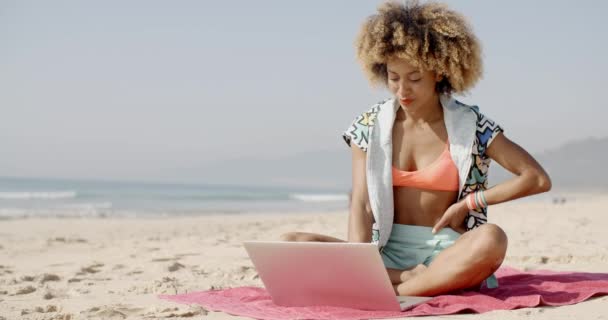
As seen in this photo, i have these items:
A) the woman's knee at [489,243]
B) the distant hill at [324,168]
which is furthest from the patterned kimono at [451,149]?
the distant hill at [324,168]

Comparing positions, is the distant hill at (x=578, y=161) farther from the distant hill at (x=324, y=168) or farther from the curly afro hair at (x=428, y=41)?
the curly afro hair at (x=428, y=41)

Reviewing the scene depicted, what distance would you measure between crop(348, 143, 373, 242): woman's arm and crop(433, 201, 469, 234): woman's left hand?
0.36m

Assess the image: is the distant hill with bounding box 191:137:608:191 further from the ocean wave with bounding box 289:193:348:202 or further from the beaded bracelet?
the beaded bracelet

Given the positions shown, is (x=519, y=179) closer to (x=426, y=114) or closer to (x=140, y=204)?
(x=426, y=114)

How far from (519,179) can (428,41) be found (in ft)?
2.59

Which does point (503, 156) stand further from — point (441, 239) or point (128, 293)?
point (128, 293)

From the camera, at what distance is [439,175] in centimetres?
369

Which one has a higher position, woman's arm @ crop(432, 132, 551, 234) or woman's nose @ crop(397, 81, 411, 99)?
woman's nose @ crop(397, 81, 411, 99)

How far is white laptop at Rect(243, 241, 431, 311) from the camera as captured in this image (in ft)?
10.1

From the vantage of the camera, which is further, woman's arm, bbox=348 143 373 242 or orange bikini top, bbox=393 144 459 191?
woman's arm, bbox=348 143 373 242

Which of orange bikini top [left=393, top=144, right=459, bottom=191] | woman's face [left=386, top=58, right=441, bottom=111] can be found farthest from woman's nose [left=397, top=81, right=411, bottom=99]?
orange bikini top [left=393, top=144, right=459, bottom=191]

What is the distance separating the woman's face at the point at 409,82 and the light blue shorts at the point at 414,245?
0.63 metres

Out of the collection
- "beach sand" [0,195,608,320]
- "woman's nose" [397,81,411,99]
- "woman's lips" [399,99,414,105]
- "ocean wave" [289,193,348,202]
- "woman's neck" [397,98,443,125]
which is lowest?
"ocean wave" [289,193,348,202]

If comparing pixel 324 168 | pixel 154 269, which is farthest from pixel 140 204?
pixel 324 168
